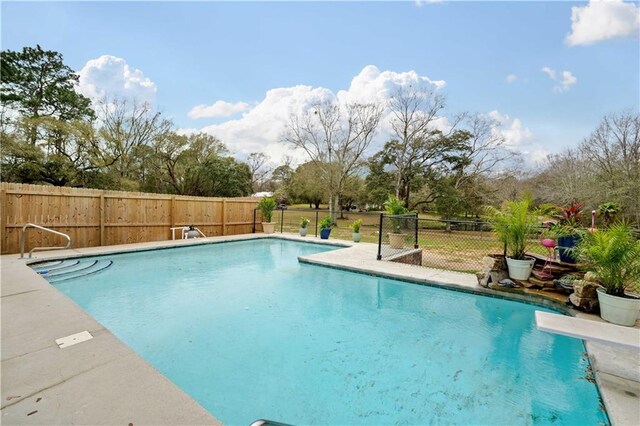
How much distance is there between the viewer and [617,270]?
11.2 ft

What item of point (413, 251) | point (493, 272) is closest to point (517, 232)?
point (493, 272)

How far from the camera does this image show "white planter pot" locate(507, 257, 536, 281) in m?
4.75

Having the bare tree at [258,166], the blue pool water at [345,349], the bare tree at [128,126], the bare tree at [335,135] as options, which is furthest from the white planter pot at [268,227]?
the bare tree at [258,166]

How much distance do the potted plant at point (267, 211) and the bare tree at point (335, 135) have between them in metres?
8.77

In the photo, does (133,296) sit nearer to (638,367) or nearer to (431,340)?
(431,340)

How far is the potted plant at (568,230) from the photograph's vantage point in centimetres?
441

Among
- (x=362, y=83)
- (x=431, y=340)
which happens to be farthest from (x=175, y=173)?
(x=431, y=340)

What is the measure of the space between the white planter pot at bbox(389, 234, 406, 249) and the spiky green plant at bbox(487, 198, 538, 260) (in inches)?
127

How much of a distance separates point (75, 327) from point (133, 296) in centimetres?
214

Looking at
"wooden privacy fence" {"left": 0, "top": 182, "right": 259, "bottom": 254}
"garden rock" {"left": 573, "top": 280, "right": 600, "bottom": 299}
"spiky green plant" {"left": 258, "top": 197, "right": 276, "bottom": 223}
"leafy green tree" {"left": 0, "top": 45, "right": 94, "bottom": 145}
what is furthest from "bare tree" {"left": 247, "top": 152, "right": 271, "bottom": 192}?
"garden rock" {"left": 573, "top": 280, "right": 600, "bottom": 299}

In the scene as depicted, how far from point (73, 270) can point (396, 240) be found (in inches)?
287

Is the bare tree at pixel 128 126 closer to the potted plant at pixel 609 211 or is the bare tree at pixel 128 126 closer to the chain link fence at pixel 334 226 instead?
the chain link fence at pixel 334 226

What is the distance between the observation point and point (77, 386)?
1910 millimetres

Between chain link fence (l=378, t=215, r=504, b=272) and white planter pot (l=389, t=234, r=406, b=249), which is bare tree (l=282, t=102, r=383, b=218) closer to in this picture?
chain link fence (l=378, t=215, r=504, b=272)
